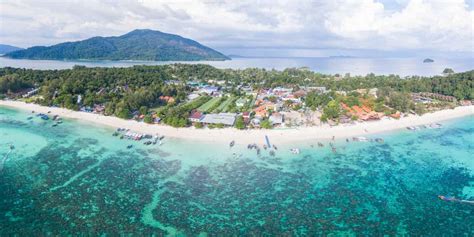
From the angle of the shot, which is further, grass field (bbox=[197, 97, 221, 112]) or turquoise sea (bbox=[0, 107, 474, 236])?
grass field (bbox=[197, 97, 221, 112])

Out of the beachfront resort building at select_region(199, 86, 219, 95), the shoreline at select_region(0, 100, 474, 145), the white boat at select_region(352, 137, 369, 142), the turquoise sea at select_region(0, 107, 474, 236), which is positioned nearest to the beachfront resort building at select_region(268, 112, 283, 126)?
the shoreline at select_region(0, 100, 474, 145)

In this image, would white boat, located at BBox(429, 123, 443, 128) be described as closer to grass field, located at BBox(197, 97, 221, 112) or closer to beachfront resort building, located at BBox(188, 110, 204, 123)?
beachfront resort building, located at BBox(188, 110, 204, 123)

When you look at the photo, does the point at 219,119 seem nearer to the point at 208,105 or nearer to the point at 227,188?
the point at 208,105

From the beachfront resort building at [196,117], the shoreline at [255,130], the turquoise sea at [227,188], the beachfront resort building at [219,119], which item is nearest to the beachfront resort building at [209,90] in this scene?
the beachfront resort building at [196,117]

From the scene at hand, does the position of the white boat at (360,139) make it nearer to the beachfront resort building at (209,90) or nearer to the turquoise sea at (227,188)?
the turquoise sea at (227,188)

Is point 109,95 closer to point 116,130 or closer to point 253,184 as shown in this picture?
point 116,130
